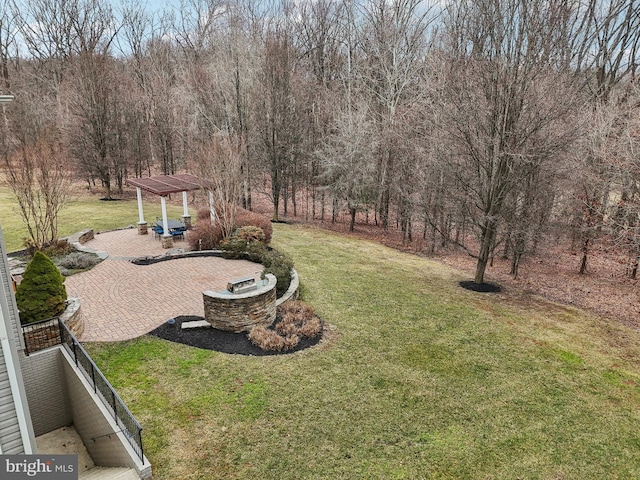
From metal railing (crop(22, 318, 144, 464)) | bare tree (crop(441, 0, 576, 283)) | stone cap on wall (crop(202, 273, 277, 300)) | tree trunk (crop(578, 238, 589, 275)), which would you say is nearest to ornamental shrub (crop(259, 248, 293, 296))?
stone cap on wall (crop(202, 273, 277, 300))

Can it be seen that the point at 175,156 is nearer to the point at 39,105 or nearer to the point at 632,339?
the point at 39,105

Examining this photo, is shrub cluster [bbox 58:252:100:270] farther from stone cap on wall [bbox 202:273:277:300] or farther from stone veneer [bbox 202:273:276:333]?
stone veneer [bbox 202:273:276:333]

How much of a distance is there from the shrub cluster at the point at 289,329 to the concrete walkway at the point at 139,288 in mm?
2131

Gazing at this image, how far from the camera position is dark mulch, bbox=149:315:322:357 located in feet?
30.5

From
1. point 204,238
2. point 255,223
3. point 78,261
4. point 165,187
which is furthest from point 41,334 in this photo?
point 255,223

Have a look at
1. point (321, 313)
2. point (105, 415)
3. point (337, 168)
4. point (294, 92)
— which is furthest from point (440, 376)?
point (294, 92)

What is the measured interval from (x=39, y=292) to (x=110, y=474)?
4.49 meters

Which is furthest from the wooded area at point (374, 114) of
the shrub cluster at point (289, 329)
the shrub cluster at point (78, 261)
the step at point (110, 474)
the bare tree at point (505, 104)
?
the step at point (110, 474)

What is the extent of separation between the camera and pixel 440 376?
8688 millimetres

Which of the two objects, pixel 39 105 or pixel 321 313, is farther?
pixel 39 105

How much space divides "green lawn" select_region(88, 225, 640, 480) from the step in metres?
0.34

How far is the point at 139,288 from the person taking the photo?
12.3 m

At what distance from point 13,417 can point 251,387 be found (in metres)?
4.01

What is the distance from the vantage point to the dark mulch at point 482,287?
48.6ft
